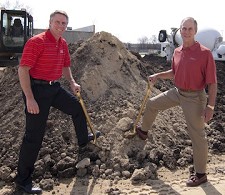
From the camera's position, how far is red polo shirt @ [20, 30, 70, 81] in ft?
11.5

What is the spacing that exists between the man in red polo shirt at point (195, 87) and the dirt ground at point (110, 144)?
44 cm

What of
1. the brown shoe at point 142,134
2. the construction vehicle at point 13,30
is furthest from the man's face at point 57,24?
the construction vehicle at point 13,30

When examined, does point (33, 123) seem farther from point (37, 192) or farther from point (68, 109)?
point (37, 192)

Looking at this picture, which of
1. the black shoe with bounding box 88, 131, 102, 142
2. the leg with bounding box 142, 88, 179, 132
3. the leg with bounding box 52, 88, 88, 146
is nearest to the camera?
the leg with bounding box 52, 88, 88, 146

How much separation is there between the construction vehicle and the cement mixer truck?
520 cm

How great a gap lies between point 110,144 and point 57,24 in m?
1.84

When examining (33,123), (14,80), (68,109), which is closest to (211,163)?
(68,109)

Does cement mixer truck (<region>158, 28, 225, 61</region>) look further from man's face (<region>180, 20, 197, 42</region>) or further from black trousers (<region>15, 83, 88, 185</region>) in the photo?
black trousers (<region>15, 83, 88, 185</region>)

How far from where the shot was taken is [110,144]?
474 centimetres

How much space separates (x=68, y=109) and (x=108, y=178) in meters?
1.00

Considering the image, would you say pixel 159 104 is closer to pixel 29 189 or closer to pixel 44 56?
pixel 44 56

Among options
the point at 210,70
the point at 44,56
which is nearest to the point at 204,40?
the point at 210,70

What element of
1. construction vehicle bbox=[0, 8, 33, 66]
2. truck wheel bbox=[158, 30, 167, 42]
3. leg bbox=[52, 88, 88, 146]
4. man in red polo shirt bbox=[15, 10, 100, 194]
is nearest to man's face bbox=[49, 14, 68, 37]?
man in red polo shirt bbox=[15, 10, 100, 194]

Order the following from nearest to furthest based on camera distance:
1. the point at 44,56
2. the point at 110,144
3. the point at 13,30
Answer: the point at 44,56
the point at 110,144
the point at 13,30
